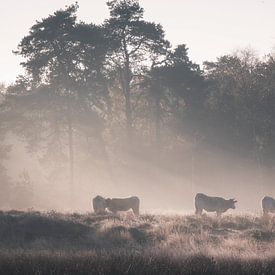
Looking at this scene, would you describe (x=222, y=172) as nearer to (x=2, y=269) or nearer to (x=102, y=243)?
(x=102, y=243)

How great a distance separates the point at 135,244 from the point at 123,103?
124ft

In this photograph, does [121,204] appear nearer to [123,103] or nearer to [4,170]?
[4,170]

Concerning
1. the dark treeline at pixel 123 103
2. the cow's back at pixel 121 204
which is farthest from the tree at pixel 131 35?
the cow's back at pixel 121 204

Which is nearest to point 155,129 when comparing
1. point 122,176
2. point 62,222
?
point 122,176

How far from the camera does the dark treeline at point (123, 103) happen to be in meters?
48.1

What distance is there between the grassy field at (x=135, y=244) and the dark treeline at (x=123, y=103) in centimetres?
2297

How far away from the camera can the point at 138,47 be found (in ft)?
169

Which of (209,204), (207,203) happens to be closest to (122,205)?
(207,203)

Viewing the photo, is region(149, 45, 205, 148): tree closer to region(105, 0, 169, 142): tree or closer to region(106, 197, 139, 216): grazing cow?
region(105, 0, 169, 142): tree

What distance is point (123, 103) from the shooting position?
5694 centimetres

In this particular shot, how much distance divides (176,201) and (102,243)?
108 ft

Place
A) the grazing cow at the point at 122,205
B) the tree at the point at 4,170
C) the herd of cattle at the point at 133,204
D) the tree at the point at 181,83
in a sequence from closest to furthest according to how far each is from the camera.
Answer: the herd of cattle at the point at 133,204, the grazing cow at the point at 122,205, the tree at the point at 4,170, the tree at the point at 181,83

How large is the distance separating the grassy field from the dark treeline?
23.0 meters

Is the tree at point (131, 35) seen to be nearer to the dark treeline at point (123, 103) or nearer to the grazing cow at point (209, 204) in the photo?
the dark treeline at point (123, 103)
